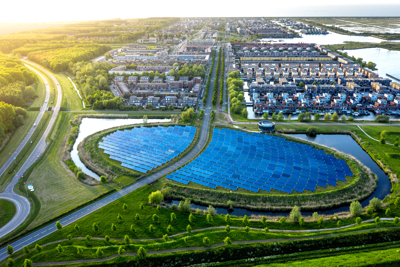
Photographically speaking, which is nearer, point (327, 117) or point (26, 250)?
point (26, 250)

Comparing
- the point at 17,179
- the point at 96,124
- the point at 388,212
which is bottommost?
the point at 388,212

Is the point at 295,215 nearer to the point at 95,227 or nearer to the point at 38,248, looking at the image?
the point at 95,227

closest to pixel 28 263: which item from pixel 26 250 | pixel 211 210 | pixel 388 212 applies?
pixel 26 250

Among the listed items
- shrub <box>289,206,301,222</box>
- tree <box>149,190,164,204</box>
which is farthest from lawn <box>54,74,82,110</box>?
shrub <box>289,206,301,222</box>

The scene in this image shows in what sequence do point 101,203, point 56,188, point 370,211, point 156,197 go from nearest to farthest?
1. point 370,211
2. point 156,197
3. point 101,203
4. point 56,188

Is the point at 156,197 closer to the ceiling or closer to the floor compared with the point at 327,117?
closer to the floor

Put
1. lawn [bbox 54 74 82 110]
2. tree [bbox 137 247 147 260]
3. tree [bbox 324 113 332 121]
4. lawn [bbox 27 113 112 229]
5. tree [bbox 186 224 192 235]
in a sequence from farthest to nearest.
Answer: lawn [bbox 54 74 82 110], tree [bbox 324 113 332 121], lawn [bbox 27 113 112 229], tree [bbox 186 224 192 235], tree [bbox 137 247 147 260]

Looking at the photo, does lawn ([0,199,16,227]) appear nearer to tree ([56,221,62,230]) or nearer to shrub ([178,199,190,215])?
tree ([56,221,62,230])
